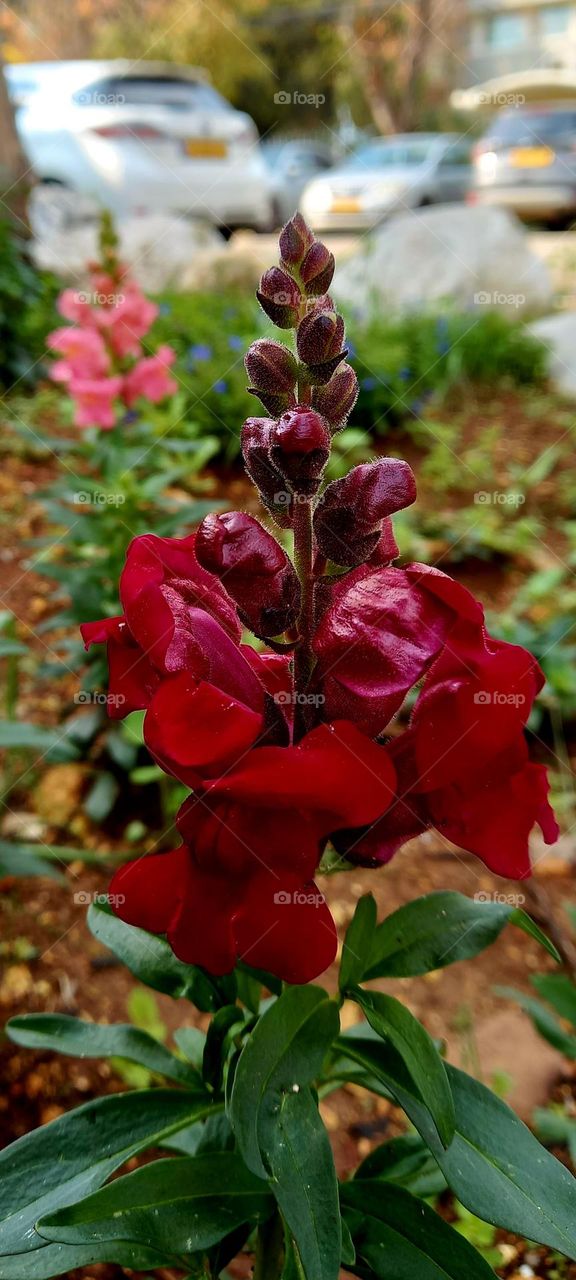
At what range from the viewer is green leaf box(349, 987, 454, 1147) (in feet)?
3.11

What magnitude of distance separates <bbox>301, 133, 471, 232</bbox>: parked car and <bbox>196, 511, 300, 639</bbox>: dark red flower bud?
10681 millimetres

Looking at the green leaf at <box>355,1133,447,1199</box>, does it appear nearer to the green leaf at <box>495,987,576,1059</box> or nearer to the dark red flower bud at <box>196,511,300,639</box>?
the green leaf at <box>495,987,576,1059</box>

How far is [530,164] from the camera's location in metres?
12.7

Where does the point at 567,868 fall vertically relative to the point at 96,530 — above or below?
below

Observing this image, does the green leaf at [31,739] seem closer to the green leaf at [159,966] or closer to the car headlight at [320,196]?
the green leaf at [159,966]

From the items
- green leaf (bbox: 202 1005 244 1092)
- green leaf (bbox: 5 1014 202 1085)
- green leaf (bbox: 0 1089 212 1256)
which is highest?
green leaf (bbox: 202 1005 244 1092)

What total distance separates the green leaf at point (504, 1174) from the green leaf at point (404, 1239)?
7 cm

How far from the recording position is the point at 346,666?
1009 millimetres

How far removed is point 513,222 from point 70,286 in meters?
3.79

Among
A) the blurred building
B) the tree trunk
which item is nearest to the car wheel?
the tree trunk

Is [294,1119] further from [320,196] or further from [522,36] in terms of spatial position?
[522,36]

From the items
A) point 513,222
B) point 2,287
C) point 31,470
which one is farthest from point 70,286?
point 513,222

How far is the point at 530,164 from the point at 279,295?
1340 cm

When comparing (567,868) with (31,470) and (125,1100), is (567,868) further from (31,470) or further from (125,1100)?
(31,470)
